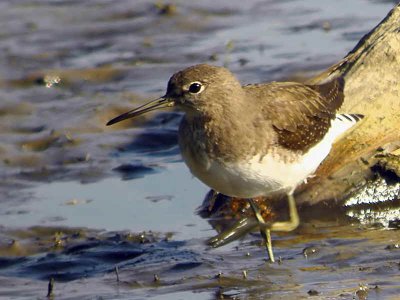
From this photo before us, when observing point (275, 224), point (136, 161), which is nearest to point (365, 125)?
point (275, 224)

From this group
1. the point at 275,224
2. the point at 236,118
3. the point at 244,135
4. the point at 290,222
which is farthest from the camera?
the point at 290,222

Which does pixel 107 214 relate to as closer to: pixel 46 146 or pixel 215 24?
pixel 46 146

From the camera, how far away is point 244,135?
25.7 feet

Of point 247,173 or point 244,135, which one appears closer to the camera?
point 247,173

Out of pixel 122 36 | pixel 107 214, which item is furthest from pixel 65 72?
pixel 107 214

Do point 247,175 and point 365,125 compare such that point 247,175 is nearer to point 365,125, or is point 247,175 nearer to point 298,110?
point 298,110

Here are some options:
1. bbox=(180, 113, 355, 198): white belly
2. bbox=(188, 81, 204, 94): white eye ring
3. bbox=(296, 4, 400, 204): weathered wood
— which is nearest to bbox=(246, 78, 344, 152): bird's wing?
bbox=(180, 113, 355, 198): white belly

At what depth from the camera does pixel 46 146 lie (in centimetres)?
1099

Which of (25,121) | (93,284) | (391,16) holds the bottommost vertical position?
(93,284)

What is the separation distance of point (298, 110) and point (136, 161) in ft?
8.35

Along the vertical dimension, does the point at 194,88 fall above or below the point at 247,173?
above

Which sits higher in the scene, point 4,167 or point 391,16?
point 391,16

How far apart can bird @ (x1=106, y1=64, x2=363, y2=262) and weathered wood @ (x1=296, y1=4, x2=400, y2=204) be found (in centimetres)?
57

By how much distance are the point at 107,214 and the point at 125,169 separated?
104 centimetres
